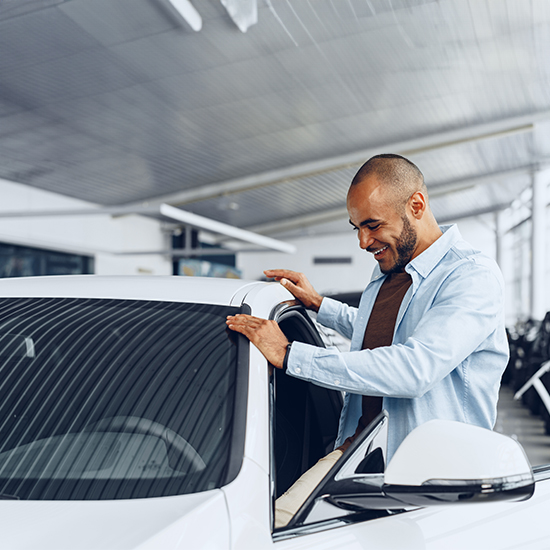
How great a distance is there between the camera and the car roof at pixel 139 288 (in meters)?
1.28

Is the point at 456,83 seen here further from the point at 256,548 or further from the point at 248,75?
the point at 256,548

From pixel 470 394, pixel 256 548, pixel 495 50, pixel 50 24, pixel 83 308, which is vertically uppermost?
pixel 495 50

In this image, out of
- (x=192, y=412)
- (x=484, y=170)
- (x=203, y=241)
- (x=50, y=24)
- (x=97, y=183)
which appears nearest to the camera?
(x=192, y=412)

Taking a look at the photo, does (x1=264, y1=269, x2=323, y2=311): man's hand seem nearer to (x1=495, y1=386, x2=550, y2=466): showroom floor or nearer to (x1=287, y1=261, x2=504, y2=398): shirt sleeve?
(x1=287, y1=261, x2=504, y2=398): shirt sleeve

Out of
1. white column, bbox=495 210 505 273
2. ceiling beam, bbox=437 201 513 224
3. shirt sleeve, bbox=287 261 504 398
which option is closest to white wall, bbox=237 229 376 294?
ceiling beam, bbox=437 201 513 224

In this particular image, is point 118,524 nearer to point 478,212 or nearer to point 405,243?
point 405,243

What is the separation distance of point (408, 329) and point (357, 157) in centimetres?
988

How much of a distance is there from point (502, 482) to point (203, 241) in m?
16.7

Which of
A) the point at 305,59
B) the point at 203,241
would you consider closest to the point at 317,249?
the point at 203,241

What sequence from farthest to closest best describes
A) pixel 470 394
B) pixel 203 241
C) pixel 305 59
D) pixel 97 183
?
pixel 203 241 → pixel 97 183 → pixel 305 59 → pixel 470 394

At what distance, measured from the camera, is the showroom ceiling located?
20.1ft

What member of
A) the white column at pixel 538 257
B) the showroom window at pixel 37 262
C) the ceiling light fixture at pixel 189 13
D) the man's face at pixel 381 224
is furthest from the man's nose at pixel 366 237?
the white column at pixel 538 257

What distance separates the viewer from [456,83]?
27.8 ft

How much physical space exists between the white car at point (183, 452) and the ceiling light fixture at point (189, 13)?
483cm
